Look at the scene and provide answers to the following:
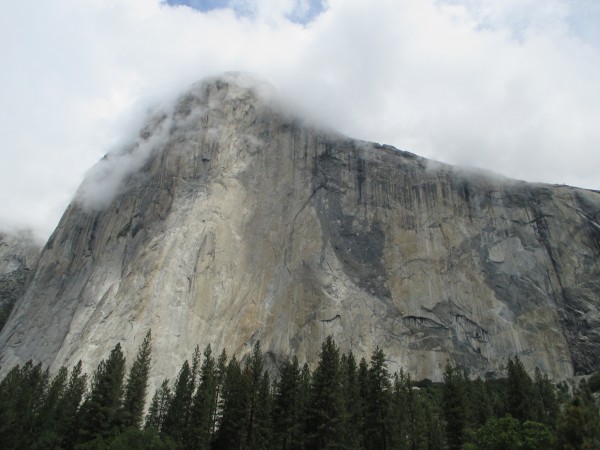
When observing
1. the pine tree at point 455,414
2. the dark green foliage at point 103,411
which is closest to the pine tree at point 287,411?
the pine tree at point 455,414

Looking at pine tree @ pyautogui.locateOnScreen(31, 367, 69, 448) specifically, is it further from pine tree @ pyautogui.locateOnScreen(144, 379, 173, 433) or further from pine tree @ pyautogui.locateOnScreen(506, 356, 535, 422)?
pine tree @ pyautogui.locateOnScreen(506, 356, 535, 422)

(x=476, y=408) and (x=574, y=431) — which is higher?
(x=476, y=408)

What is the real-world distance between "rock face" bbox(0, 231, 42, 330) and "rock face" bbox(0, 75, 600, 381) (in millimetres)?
27743

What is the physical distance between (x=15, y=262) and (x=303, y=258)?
269ft

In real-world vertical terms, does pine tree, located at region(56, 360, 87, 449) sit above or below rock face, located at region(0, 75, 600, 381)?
below

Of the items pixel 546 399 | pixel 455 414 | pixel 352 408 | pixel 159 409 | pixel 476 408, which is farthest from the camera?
pixel 546 399

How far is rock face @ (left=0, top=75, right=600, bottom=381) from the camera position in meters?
75.7

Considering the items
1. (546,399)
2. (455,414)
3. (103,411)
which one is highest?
(546,399)

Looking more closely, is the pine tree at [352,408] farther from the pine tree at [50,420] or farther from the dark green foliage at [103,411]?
the pine tree at [50,420]

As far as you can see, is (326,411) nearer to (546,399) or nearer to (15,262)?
(546,399)

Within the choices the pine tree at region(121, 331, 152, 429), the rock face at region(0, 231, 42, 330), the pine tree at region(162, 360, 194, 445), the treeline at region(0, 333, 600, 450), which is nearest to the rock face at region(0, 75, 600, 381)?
the pine tree at region(121, 331, 152, 429)

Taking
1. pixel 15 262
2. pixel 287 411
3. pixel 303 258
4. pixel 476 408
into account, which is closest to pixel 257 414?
pixel 287 411

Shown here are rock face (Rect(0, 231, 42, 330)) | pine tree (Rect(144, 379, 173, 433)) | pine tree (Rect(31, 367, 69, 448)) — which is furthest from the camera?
rock face (Rect(0, 231, 42, 330))

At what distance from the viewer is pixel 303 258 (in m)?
83.2
